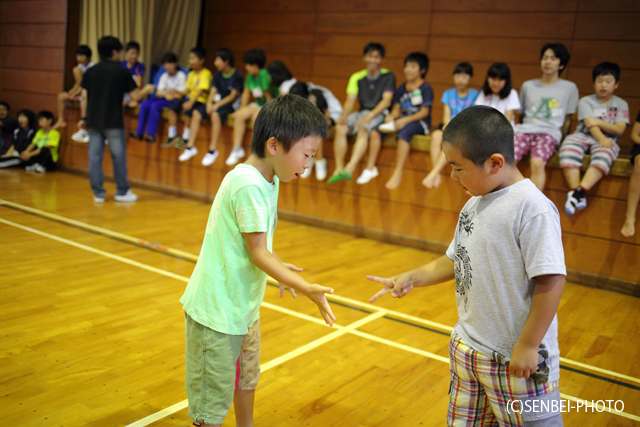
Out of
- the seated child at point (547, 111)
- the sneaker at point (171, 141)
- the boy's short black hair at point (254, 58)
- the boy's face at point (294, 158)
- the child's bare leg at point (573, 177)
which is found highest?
the boy's short black hair at point (254, 58)

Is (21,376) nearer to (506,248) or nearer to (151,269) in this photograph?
(151,269)

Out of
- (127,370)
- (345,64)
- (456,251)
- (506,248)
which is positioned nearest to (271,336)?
(127,370)

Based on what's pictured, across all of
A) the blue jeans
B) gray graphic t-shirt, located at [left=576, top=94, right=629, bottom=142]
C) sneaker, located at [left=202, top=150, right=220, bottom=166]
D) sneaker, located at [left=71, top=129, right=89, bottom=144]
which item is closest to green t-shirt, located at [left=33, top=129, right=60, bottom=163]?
sneaker, located at [left=71, top=129, right=89, bottom=144]

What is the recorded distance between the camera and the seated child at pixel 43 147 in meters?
7.55

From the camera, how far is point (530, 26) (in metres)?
6.67

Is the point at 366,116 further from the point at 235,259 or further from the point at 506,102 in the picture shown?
the point at 235,259

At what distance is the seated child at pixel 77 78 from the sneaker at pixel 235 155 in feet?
9.67

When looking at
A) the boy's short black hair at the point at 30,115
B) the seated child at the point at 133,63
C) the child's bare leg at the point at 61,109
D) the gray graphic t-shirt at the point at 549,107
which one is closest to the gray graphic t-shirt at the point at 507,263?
the gray graphic t-shirt at the point at 549,107

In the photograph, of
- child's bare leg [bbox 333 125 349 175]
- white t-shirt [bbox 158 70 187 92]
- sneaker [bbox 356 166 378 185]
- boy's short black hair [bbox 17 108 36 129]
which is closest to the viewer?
sneaker [bbox 356 166 378 185]

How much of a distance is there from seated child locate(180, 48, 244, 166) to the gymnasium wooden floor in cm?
178

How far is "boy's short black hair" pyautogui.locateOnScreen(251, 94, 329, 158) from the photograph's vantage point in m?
1.55

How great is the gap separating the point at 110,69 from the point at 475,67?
4.46 metres

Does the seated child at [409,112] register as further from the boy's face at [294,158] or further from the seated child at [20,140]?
the seated child at [20,140]

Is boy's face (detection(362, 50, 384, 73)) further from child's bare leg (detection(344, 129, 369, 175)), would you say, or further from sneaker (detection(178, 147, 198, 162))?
sneaker (detection(178, 147, 198, 162))
